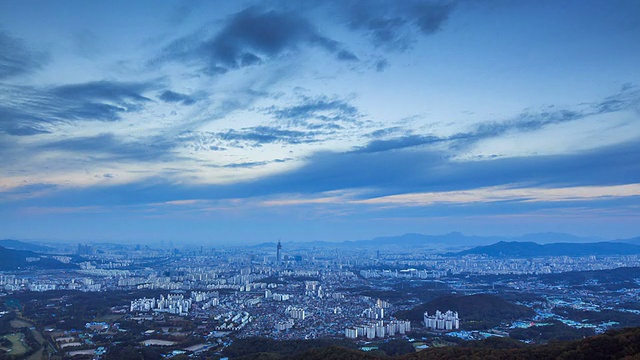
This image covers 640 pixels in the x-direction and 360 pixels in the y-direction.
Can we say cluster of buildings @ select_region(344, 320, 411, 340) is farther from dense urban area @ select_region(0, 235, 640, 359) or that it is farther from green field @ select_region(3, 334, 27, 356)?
green field @ select_region(3, 334, 27, 356)

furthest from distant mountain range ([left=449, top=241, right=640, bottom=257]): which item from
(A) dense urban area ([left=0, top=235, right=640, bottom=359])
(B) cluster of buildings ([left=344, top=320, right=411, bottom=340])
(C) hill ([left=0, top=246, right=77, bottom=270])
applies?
(C) hill ([left=0, top=246, right=77, bottom=270])

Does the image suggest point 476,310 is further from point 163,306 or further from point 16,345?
point 16,345

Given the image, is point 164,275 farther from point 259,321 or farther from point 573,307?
point 573,307

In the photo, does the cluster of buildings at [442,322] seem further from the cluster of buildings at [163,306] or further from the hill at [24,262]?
the hill at [24,262]

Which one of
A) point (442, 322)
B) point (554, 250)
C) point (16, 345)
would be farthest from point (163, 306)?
point (554, 250)

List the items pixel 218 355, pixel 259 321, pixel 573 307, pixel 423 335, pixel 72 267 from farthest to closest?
pixel 72 267 → pixel 573 307 → pixel 259 321 → pixel 423 335 → pixel 218 355

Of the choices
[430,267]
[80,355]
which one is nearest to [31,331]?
[80,355]
